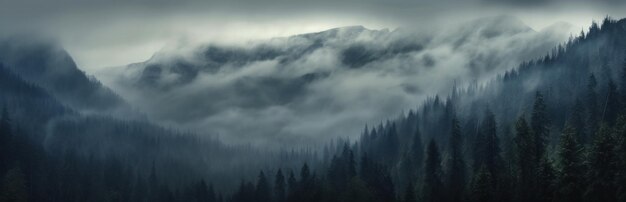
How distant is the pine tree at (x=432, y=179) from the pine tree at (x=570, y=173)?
3258 cm

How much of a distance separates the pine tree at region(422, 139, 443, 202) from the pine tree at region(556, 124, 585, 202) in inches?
1283

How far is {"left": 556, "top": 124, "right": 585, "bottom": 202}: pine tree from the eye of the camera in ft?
431

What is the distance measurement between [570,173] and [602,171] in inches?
211

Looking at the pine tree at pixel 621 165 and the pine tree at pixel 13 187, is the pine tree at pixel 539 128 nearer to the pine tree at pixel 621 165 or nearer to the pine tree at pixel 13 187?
the pine tree at pixel 621 165

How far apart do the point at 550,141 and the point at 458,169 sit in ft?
93.6

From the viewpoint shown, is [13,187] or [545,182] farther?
[13,187]

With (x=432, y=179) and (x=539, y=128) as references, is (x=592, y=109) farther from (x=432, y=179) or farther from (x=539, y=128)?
(x=432, y=179)

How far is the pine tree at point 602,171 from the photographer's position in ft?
416

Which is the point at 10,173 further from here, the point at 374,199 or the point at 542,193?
the point at 542,193

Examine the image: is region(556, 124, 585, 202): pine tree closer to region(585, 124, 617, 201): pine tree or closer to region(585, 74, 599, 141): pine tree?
region(585, 124, 617, 201): pine tree

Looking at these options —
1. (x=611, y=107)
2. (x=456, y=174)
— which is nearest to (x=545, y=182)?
(x=456, y=174)

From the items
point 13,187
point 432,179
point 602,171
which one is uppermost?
point 602,171

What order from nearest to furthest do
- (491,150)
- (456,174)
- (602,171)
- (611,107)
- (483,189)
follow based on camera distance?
(602,171) → (483,189) → (611,107) → (491,150) → (456,174)

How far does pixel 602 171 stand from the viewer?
129 m
